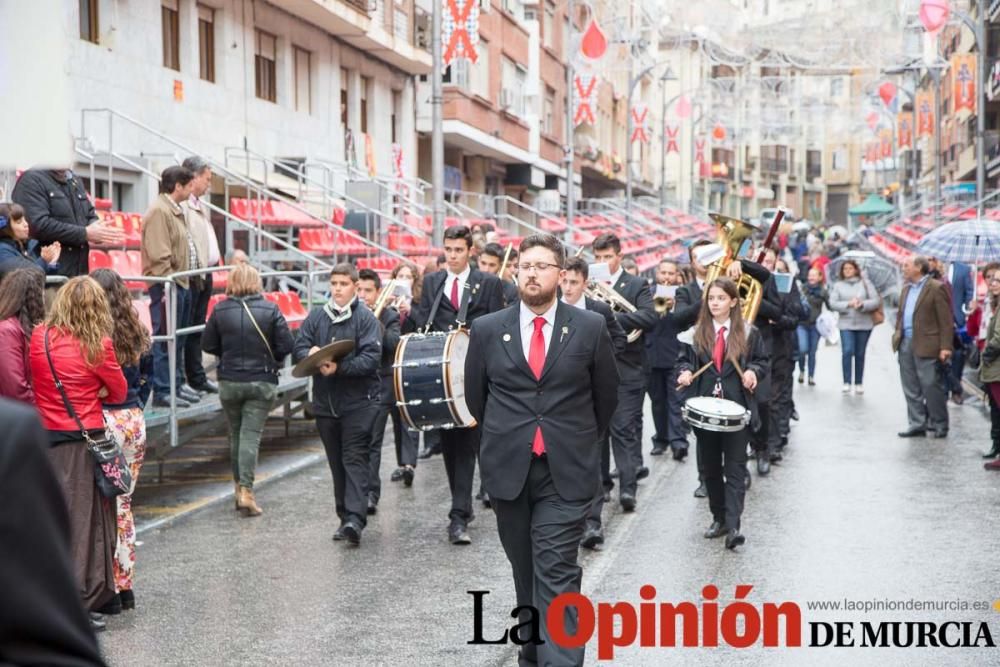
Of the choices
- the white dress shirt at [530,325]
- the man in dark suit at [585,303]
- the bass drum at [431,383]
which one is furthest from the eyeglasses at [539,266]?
the bass drum at [431,383]

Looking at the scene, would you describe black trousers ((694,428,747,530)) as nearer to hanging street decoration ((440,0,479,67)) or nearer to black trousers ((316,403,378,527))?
black trousers ((316,403,378,527))

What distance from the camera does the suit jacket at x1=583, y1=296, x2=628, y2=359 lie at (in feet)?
31.2

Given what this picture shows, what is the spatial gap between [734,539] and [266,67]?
1796cm

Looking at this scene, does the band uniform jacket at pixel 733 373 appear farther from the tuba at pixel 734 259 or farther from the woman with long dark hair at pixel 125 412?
the woman with long dark hair at pixel 125 412

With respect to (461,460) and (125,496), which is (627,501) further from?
(125,496)

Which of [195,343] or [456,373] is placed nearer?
[456,373]

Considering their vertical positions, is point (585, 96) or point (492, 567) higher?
point (585, 96)

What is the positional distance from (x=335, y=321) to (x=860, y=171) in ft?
391

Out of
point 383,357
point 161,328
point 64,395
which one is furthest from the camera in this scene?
point 161,328

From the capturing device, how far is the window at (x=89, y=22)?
18541mm

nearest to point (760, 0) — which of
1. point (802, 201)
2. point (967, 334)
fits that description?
point (967, 334)

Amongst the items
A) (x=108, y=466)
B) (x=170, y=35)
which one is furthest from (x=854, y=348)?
(x=108, y=466)

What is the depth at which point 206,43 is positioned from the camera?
22.8 meters

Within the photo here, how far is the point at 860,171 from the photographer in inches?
4877
